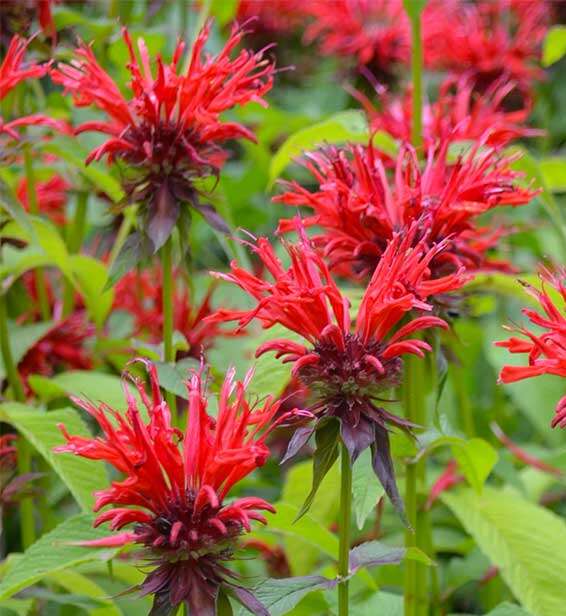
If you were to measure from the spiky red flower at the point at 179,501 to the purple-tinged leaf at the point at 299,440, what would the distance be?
0.02m

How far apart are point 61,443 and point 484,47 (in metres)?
1.19

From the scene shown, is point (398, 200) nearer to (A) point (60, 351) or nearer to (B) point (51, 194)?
(A) point (60, 351)

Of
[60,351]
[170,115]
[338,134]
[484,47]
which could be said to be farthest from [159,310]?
[484,47]

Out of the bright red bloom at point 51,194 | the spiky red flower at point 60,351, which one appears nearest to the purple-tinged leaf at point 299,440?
the spiky red flower at point 60,351

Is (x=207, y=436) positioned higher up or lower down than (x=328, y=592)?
higher up

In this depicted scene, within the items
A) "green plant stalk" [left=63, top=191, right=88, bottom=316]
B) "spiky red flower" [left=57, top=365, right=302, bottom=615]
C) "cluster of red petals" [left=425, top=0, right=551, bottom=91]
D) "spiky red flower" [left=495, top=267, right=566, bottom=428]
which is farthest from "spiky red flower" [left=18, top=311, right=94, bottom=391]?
"cluster of red petals" [left=425, top=0, right=551, bottom=91]

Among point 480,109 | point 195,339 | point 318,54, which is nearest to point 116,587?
point 195,339

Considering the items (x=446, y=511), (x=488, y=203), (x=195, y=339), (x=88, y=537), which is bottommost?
(x=446, y=511)

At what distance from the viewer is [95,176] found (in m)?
1.30

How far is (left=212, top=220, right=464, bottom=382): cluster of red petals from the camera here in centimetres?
87

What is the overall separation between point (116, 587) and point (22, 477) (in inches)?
8.3

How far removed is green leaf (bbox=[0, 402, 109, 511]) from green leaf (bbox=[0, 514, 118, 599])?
70mm

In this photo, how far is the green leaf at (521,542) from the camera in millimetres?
1077

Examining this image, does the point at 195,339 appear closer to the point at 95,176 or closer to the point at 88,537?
the point at 95,176
